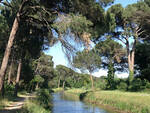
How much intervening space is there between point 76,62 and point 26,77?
79.8 feet

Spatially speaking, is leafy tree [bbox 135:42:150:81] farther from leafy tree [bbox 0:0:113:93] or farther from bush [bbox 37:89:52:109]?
leafy tree [bbox 0:0:113:93]

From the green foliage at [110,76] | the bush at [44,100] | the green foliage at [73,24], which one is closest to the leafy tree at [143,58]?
the green foliage at [110,76]

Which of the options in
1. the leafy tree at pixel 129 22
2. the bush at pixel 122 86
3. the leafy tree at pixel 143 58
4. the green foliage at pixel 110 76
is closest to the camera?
the leafy tree at pixel 129 22

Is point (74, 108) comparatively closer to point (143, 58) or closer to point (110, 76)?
point (110, 76)

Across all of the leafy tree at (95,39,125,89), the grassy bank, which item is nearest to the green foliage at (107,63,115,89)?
the leafy tree at (95,39,125,89)

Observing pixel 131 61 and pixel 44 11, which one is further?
pixel 131 61

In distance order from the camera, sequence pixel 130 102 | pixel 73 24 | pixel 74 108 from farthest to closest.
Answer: pixel 74 108 → pixel 130 102 → pixel 73 24

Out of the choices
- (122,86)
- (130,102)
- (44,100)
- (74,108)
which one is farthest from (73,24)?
(122,86)

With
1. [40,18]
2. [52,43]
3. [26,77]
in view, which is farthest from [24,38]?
[26,77]

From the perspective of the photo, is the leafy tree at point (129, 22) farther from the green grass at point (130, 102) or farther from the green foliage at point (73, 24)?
the green foliage at point (73, 24)

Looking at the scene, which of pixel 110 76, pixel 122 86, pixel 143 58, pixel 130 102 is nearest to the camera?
pixel 130 102

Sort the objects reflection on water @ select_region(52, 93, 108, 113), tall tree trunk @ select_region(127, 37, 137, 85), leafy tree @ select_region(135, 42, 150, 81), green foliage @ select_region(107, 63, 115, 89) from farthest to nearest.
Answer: green foliage @ select_region(107, 63, 115, 89)
leafy tree @ select_region(135, 42, 150, 81)
tall tree trunk @ select_region(127, 37, 137, 85)
reflection on water @ select_region(52, 93, 108, 113)

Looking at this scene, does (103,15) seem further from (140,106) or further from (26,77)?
(26,77)

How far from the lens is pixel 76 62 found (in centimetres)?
831
